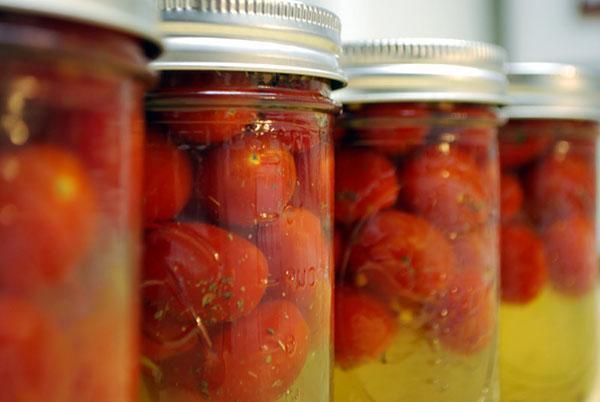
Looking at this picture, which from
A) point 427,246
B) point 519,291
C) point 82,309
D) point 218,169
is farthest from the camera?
point 519,291

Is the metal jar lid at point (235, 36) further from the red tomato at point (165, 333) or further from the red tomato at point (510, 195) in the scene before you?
the red tomato at point (510, 195)

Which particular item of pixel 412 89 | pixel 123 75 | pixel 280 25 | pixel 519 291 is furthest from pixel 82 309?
pixel 519 291

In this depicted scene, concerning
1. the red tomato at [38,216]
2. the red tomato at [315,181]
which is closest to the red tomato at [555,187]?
the red tomato at [315,181]

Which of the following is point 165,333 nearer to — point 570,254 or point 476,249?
point 476,249

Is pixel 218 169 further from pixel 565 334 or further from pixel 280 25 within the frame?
pixel 565 334

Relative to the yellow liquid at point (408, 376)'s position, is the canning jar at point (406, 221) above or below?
above

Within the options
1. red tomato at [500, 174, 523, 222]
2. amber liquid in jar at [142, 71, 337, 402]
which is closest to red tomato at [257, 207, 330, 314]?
amber liquid in jar at [142, 71, 337, 402]

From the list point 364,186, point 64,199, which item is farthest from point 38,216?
point 364,186
